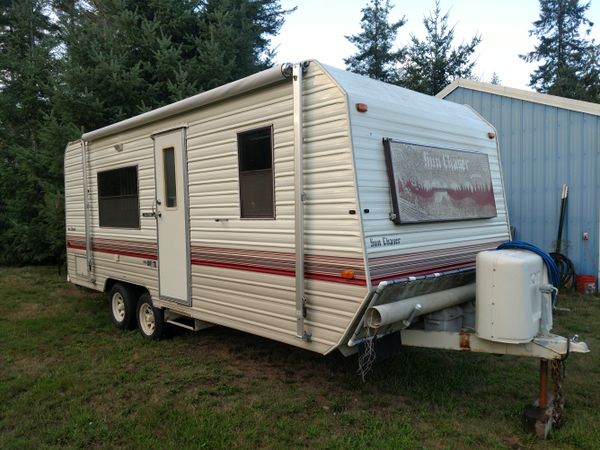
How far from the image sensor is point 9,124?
608 inches

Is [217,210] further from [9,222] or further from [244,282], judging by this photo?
[9,222]

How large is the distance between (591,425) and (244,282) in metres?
3.07

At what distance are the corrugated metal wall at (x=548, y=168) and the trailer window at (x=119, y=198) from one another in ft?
23.0

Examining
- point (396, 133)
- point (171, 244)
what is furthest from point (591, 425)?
point (171, 244)

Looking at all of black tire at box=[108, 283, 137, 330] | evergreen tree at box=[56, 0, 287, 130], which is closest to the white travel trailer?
black tire at box=[108, 283, 137, 330]

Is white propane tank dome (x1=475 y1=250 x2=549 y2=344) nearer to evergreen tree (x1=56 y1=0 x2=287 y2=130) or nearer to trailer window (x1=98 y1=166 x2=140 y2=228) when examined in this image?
trailer window (x1=98 y1=166 x2=140 y2=228)

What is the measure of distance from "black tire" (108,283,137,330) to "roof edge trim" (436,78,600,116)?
751 centimetres

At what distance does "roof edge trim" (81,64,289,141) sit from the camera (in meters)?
4.11

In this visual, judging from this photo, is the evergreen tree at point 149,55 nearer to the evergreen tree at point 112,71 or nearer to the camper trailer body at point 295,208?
the evergreen tree at point 112,71

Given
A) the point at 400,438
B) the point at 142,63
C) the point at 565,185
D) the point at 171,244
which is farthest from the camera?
the point at 142,63

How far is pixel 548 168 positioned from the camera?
8977mm

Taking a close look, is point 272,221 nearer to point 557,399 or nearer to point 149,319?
point 557,399

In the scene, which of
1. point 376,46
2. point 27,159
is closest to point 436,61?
point 376,46

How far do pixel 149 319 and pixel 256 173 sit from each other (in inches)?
119
